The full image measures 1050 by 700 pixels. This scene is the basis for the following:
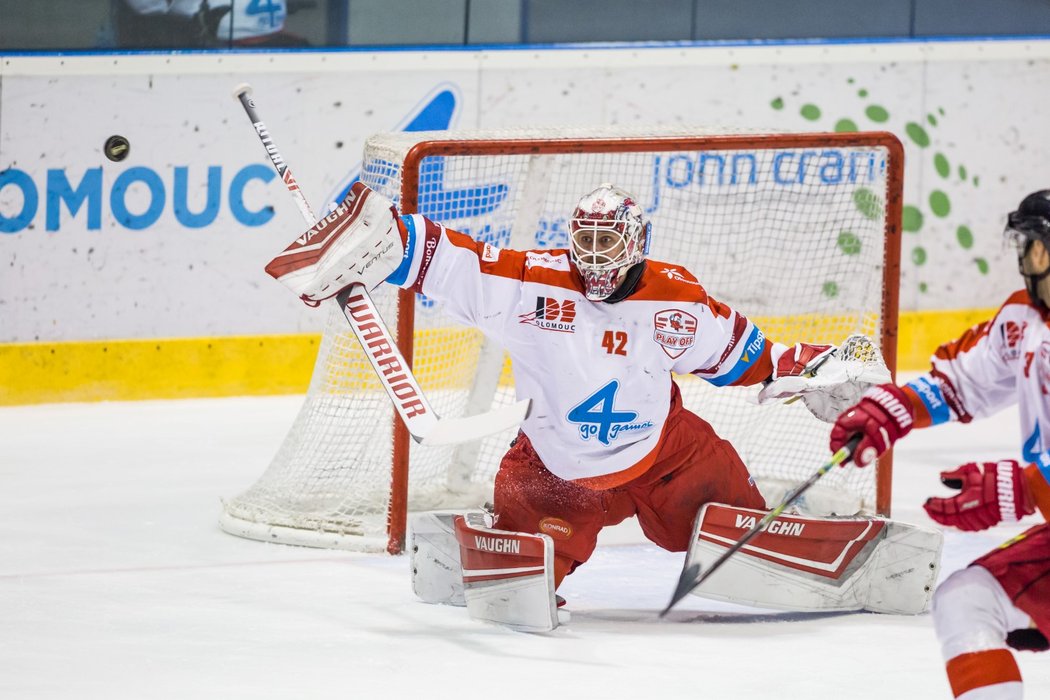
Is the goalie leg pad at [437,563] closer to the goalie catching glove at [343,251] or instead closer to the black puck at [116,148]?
the goalie catching glove at [343,251]

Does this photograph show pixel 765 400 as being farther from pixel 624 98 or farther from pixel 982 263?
pixel 982 263

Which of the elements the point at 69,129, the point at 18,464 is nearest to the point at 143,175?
the point at 69,129

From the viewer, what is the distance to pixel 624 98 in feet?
22.1

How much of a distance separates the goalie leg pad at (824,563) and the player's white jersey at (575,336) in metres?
0.26

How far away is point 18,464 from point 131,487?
1.41ft

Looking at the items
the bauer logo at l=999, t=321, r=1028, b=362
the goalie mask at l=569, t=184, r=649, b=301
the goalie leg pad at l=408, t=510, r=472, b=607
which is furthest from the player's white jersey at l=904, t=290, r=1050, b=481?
the goalie leg pad at l=408, t=510, r=472, b=607

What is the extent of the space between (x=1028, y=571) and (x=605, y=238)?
122cm

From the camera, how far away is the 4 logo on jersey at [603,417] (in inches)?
147

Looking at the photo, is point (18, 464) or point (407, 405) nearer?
point (407, 405)

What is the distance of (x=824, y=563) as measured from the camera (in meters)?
3.89

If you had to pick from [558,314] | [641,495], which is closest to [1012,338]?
[558,314]

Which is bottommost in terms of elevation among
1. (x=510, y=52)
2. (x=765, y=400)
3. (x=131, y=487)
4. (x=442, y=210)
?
(x=131, y=487)

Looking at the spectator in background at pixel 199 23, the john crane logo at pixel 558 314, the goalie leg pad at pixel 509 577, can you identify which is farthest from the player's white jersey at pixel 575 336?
the spectator in background at pixel 199 23

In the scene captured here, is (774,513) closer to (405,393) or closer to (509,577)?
(509,577)
